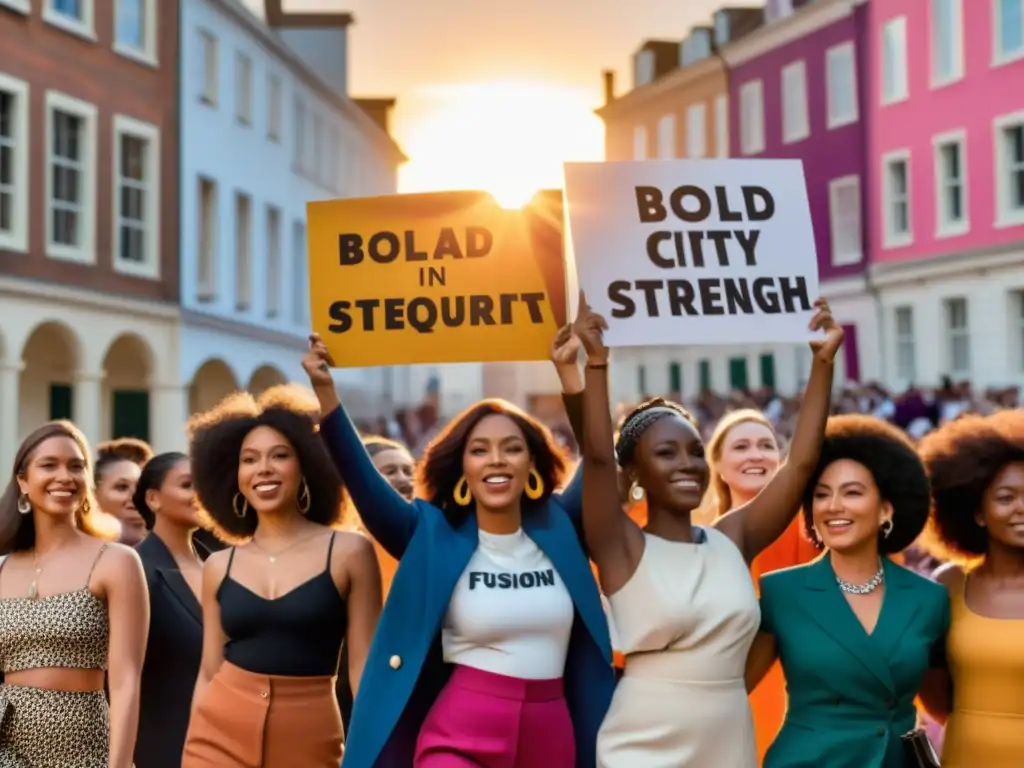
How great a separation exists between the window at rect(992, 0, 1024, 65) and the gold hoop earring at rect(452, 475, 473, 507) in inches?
1297

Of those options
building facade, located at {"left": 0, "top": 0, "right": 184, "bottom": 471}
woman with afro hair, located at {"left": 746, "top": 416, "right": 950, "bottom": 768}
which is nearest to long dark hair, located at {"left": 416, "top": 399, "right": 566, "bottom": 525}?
woman with afro hair, located at {"left": 746, "top": 416, "right": 950, "bottom": 768}

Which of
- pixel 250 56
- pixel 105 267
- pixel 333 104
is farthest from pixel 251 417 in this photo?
pixel 333 104

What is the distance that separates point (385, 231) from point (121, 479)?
10.2ft

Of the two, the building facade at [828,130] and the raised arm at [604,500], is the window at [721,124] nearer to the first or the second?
the building facade at [828,130]

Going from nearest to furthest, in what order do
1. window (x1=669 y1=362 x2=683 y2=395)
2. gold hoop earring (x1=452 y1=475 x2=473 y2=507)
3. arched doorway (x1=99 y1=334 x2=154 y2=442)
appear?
gold hoop earring (x1=452 y1=475 x2=473 y2=507) → arched doorway (x1=99 y1=334 x2=154 y2=442) → window (x1=669 y1=362 x2=683 y2=395)

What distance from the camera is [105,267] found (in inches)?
1204

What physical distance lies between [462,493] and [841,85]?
3969 cm

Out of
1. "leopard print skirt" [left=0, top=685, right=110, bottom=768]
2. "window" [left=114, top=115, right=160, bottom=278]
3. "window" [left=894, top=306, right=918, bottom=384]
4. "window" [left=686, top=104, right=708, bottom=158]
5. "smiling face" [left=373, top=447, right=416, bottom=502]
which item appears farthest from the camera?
"window" [left=686, top=104, right=708, bottom=158]

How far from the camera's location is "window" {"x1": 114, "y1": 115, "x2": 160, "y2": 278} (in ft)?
102

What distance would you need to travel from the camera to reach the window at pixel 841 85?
43.9 metres

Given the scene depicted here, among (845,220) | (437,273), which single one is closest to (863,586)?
(437,273)

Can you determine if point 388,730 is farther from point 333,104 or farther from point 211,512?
point 333,104

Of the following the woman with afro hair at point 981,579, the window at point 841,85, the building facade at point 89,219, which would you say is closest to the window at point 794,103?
the window at point 841,85

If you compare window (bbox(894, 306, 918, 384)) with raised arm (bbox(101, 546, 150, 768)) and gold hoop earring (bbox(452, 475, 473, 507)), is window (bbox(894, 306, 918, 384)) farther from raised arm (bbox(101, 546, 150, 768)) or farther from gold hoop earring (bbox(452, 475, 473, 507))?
gold hoop earring (bbox(452, 475, 473, 507))
